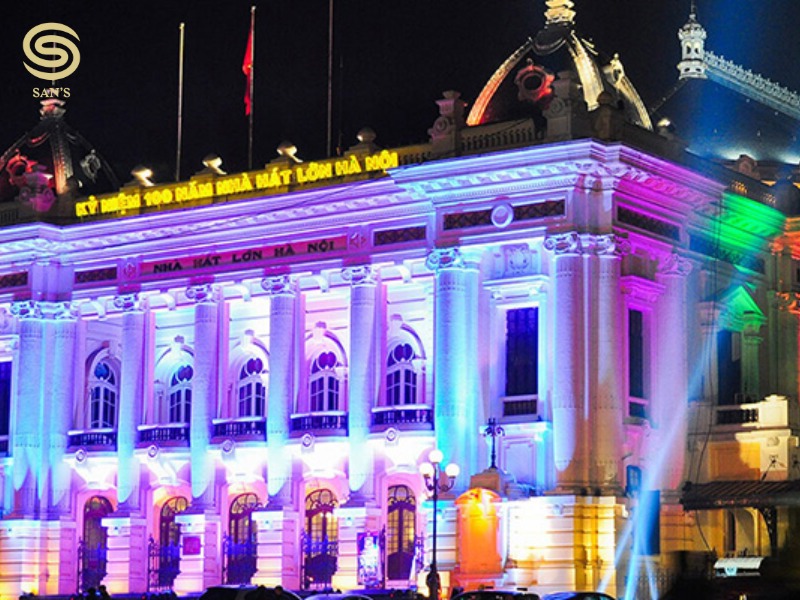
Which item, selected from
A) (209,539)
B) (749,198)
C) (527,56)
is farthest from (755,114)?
(209,539)

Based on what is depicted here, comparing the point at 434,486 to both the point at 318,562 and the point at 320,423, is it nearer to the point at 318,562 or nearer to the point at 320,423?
the point at 320,423

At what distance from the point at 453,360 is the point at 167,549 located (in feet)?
43.3

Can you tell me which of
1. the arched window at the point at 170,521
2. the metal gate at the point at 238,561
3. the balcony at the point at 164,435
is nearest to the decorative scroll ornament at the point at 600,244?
the metal gate at the point at 238,561

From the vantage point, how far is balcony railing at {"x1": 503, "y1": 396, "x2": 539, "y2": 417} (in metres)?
47.2

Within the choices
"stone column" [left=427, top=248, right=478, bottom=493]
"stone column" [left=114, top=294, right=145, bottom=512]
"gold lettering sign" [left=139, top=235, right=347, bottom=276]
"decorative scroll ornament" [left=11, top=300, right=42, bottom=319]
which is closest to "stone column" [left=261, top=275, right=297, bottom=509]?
"gold lettering sign" [left=139, top=235, right=347, bottom=276]

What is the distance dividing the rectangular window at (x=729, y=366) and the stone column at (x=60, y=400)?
70.6 feet

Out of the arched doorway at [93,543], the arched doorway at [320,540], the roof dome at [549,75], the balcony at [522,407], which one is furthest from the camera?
the arched doorway at [93,543]

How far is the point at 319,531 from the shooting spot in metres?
53.2

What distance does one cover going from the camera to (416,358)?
52125 millimetres

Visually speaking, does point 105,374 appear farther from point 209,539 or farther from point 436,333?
point 436,333

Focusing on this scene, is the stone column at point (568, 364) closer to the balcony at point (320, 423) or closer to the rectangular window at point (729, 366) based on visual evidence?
the rectangular window at point (729, 366)

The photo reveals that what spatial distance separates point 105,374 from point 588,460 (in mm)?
20055

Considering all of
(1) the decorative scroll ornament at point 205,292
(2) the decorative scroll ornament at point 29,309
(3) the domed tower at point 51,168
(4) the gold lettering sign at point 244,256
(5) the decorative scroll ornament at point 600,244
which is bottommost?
(2) the decorative scroll ornament at point 29,309

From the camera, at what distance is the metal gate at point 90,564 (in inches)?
2199
